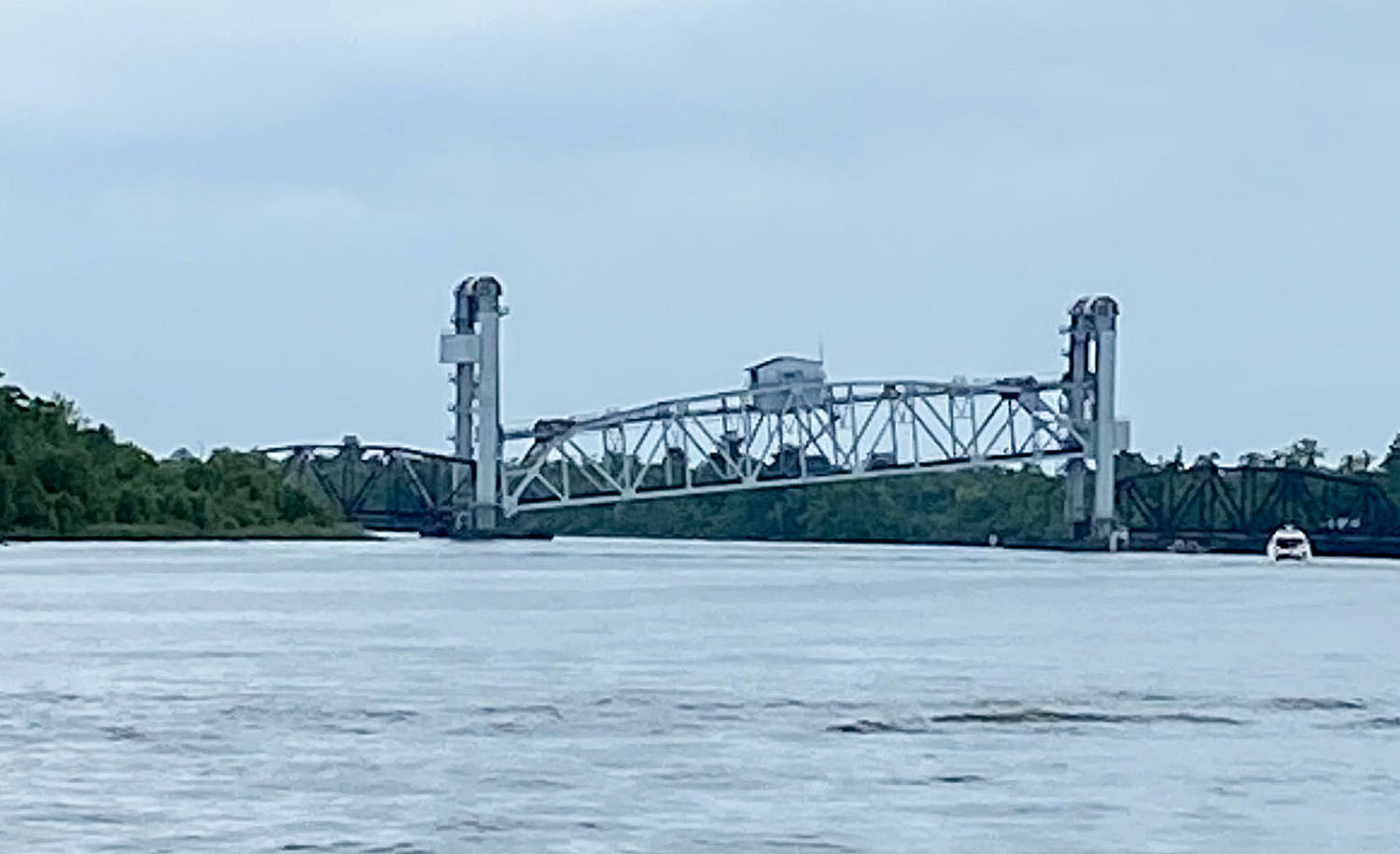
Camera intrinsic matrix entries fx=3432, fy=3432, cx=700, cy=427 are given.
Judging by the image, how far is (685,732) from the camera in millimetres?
44406

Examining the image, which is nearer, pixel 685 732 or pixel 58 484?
pixel 685 732

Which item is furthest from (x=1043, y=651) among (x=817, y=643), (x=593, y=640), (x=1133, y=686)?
(x=1133, y=686)

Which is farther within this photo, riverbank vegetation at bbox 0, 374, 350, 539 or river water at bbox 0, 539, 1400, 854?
riverbank vegetation at bbox 0, 374, 350, 539

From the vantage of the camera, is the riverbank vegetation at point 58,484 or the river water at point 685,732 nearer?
the river water at point 685,732

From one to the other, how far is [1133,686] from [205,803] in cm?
2426

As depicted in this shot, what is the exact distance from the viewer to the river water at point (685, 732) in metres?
33.7

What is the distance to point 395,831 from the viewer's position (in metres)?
33.0

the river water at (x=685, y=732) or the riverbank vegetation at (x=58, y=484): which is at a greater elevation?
the riverbank vegetation at (x=58, y=484)

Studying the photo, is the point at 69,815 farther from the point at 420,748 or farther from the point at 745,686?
the point at 745,686

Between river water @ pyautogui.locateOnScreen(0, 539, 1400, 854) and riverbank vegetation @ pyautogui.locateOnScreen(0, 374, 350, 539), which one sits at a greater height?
riverbank vegetation @ pyautogui.locateOnScreen(0, 374, 350, 539)

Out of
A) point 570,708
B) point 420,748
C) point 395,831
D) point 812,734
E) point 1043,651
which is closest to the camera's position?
point 395,831

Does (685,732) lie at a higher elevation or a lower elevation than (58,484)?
lower

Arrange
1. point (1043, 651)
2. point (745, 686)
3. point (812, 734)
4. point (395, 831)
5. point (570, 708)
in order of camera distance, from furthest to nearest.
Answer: point (1043, 651) → point (745, 686) → point (570, 708) → point (812, 734) → point (395, 831)

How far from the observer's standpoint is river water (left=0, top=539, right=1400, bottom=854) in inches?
1328
